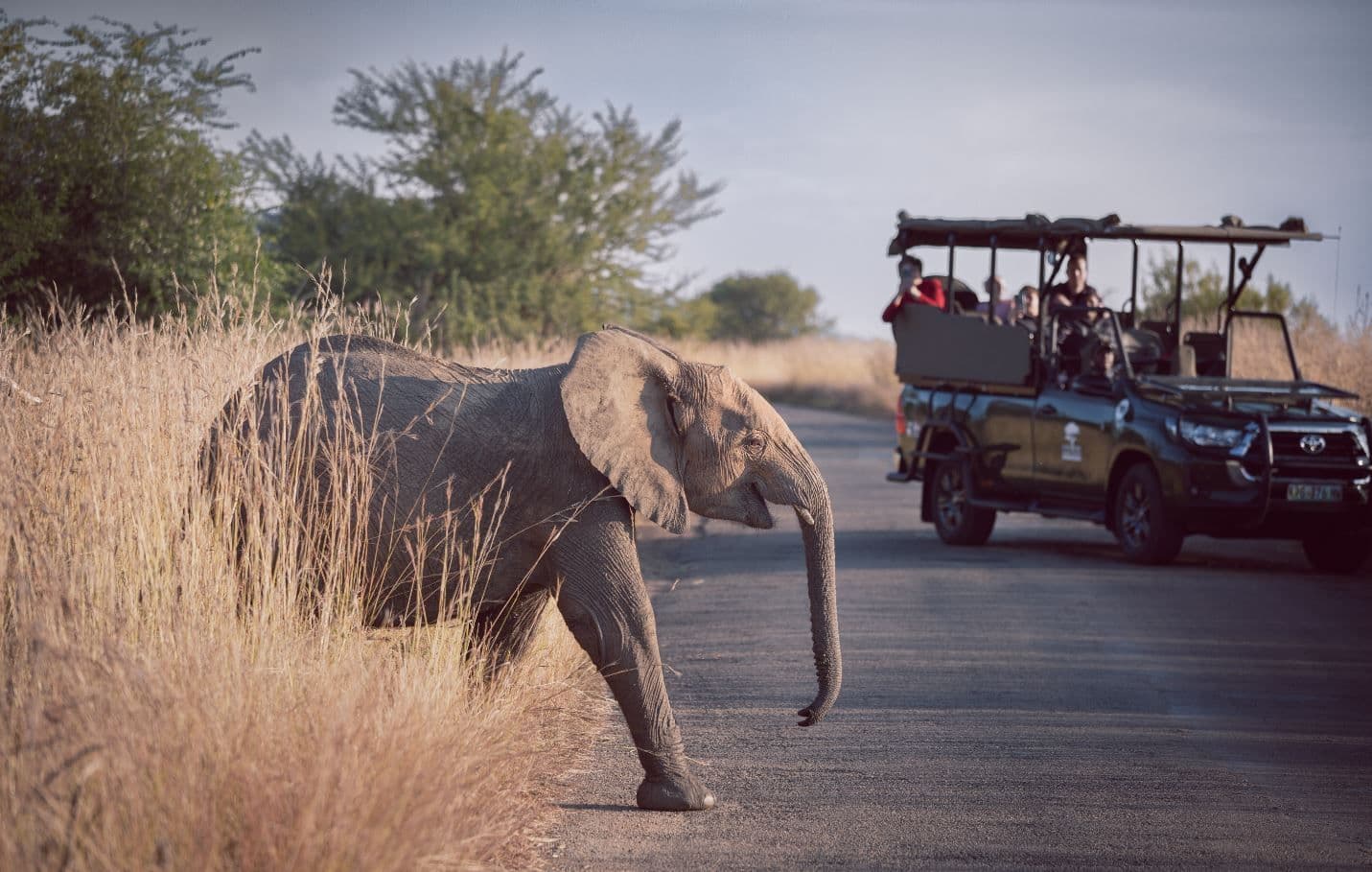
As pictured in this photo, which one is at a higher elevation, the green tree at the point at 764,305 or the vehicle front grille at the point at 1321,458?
the green tree at the point at 764,305

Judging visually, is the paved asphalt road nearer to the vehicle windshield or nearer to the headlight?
the headlight

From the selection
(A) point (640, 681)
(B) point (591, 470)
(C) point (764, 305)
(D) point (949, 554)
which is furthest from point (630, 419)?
(C) point (764, 305)

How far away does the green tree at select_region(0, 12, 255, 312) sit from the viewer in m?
14.0

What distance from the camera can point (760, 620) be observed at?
1077cm

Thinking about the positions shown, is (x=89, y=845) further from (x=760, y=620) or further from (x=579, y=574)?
(x=760, y=620)

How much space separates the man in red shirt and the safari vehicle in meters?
0.12

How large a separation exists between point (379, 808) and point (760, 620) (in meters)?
6.38

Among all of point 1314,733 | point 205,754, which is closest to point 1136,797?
point 1314,733

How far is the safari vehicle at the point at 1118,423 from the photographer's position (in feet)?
41.7

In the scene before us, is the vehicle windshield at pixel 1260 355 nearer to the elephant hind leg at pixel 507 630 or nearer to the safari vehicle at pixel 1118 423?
the safari vehicle at pixel 1118 423

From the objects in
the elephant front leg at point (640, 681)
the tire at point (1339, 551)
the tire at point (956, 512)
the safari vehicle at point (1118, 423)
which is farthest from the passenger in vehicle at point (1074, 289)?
the elephant front leg at point (640, 681)

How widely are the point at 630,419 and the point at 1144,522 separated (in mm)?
8123

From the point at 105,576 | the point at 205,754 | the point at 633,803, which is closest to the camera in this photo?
the point at 205,754

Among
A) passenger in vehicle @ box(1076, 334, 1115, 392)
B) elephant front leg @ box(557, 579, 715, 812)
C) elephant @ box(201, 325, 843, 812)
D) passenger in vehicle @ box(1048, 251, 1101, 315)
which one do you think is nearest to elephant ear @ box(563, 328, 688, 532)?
elephant @ box(201, 325, 843, 812)
